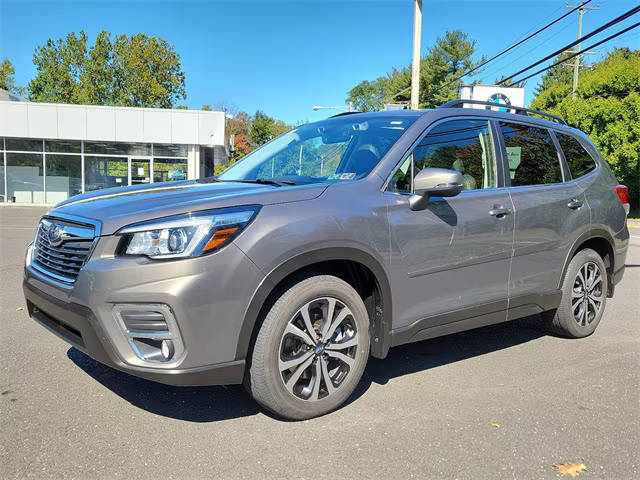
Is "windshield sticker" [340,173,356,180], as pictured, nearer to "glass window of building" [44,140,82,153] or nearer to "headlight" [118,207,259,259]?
"headlight" [118,207,259,259]

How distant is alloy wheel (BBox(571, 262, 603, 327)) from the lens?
15.2 feet

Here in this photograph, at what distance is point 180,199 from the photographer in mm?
2918

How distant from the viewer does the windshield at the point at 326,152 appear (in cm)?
355

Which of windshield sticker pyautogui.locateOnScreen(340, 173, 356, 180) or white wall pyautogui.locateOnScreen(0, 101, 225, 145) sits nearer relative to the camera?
windshield sticker pyautogui.locateOnScreen(340, 173, 356, 180)

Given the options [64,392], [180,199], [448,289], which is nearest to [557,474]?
[448,289]

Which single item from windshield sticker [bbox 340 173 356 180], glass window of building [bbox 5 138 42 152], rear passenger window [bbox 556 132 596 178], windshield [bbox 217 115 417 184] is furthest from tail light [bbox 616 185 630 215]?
glass window of building [bbox 5 138 42 152]

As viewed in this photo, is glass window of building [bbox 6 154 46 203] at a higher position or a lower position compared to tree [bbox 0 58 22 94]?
lower

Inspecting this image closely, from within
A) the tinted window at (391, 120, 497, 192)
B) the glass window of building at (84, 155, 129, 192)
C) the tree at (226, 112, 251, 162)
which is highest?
the tree at (226, 112, 251, 162)

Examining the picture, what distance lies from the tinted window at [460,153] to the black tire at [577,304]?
4.07ft

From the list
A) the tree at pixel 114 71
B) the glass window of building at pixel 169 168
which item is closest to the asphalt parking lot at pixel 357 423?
the glass window of building at pixel 169 168

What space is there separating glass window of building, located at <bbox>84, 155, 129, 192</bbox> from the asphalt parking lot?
78.9 ft

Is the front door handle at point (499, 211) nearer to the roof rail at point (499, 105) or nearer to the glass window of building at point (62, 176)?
the roof rail at point (499, 105)

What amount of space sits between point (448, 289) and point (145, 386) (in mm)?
2081

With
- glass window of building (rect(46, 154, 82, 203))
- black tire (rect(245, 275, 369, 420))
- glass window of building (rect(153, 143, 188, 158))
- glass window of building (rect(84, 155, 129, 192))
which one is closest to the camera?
black tire (rect(245, 275, 369, 420))
